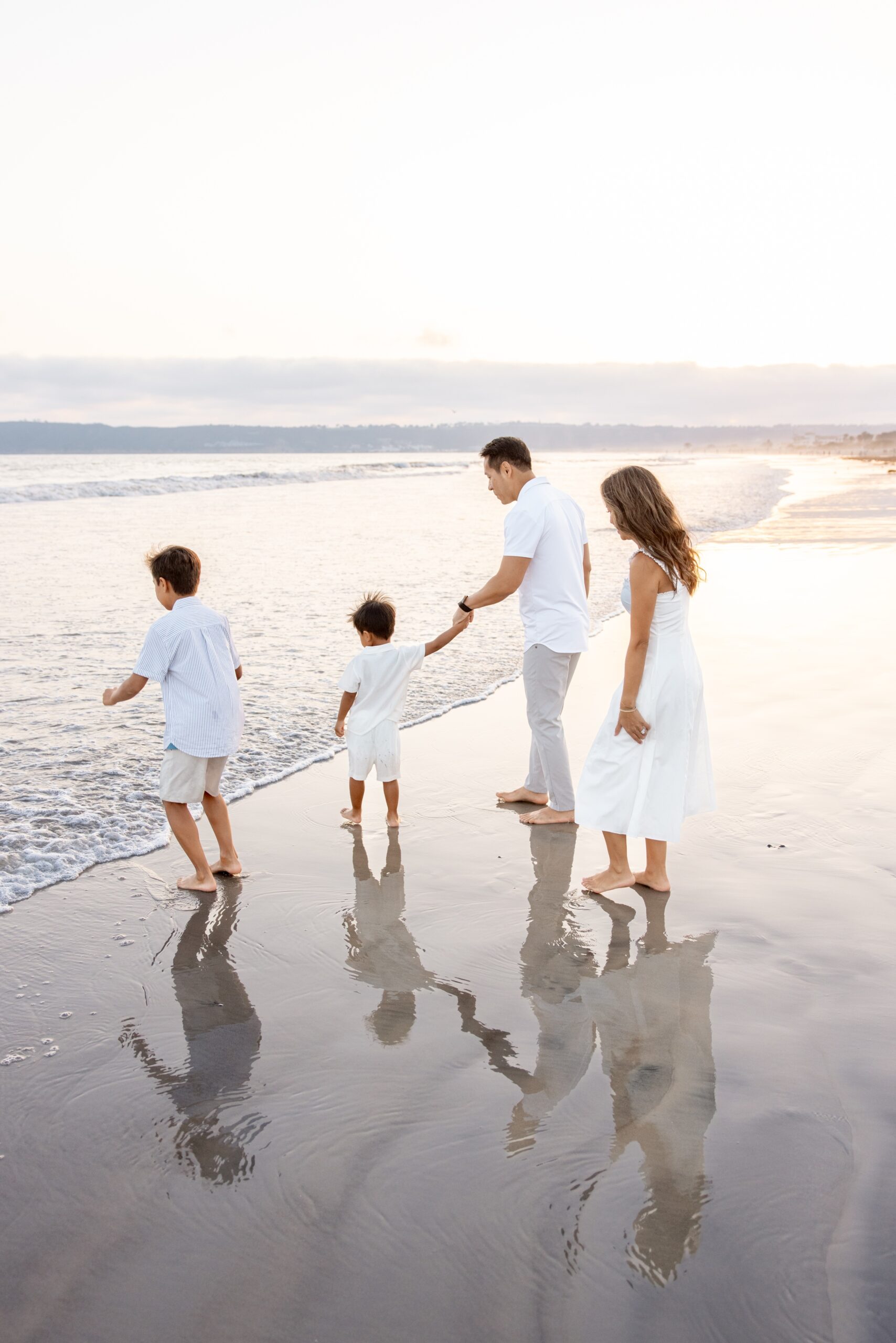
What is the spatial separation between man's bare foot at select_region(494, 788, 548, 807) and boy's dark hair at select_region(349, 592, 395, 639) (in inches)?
46.5

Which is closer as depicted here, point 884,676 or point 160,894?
point 160,894

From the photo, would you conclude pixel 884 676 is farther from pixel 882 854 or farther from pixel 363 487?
pixel 363 487

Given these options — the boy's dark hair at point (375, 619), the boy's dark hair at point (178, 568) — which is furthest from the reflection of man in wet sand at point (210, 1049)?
the boy's dark hair at point (375, 619)

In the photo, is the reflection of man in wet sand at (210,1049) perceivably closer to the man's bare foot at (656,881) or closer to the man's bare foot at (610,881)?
the man's bare foot at (610,881)

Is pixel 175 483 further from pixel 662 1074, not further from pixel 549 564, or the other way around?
pixel 662 1074

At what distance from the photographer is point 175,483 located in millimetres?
39125

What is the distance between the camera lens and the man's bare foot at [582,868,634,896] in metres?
4.17

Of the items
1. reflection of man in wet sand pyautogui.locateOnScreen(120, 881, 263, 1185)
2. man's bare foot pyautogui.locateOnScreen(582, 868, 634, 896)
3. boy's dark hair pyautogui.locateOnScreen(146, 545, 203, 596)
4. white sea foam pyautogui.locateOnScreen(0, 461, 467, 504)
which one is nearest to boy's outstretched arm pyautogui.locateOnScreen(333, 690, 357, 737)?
boy's dark hair pyautogui.locateOnScreen(146, 545, 203, 596)

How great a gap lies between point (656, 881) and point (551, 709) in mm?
1265

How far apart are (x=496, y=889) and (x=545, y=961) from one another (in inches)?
27.8

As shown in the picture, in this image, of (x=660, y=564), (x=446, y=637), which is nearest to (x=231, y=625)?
(x=446, y=637)

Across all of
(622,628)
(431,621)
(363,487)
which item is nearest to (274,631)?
(431,621)

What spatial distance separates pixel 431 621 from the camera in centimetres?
1018

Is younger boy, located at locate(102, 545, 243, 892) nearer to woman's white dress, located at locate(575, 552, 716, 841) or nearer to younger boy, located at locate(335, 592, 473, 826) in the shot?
younger boy, located at locate(335, 592, 473, 826)
